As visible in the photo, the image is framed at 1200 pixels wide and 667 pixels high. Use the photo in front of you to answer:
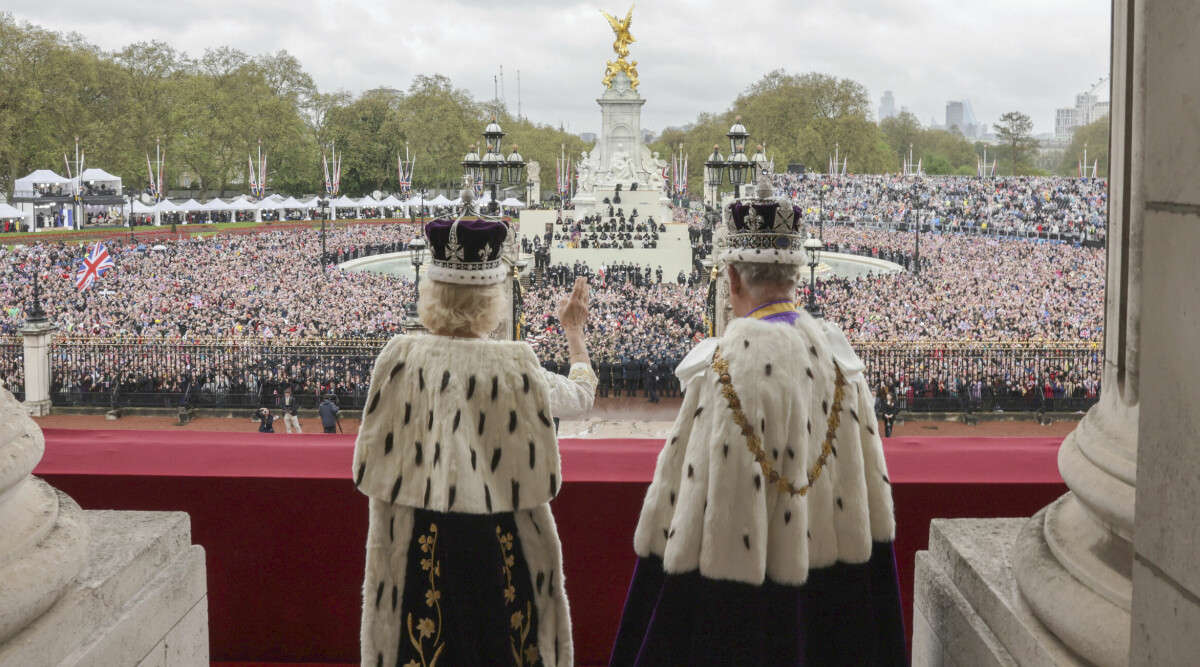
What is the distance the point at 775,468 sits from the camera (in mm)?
2506

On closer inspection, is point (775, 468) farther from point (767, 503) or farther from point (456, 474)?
point (456, 474)

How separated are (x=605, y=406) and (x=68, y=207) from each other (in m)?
45.9

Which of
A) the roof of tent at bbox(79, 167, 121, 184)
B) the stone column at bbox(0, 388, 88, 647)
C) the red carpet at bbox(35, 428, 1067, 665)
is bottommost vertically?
the red carpet at bbox(35, 428, 1067, 665)

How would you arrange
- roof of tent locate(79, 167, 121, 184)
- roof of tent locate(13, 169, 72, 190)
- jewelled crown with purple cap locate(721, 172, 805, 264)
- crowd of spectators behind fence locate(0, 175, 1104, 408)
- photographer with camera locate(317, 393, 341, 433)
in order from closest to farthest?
jewelled crown with purple cap locate(721, 172, 805, 264)
photographer with camera locate(317, 393, 341, 433)
crowd of spectators behind fence locate(0, 175, 1104, 408)
roof of tent locate(13, 169, 72, 190)
roof of tent locate(79, 167, 121, 184)

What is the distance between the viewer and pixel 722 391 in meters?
2.52

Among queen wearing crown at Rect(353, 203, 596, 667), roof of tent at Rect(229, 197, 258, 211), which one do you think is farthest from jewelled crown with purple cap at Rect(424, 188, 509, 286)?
roof of tent at Rect(229, 197, 258, 211)

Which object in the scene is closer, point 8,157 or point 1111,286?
point 1111,286

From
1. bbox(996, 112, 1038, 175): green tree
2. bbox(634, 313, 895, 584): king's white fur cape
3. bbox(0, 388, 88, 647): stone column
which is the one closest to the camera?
bbox(0, 388, 88, 647): stone column

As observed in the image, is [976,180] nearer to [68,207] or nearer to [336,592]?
[68,207]

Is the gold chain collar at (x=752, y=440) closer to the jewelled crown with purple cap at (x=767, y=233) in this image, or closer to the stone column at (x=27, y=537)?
the jewelled crown with purple cap at (x=767, y=233)

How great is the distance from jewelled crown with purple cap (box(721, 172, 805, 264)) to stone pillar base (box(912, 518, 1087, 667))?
83 cm

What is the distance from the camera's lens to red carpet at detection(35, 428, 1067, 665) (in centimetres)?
351

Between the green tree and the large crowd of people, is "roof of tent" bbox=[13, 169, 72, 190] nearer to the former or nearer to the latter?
the large crowd of people

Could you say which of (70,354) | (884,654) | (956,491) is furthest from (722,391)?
(70,354)
